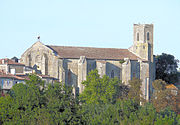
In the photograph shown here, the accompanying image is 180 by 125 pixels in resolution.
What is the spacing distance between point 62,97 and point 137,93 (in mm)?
30014

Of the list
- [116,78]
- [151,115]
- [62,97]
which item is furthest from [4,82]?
[151,115]

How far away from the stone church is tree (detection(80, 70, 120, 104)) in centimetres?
509

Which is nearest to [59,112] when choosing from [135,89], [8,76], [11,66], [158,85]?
[8,76]

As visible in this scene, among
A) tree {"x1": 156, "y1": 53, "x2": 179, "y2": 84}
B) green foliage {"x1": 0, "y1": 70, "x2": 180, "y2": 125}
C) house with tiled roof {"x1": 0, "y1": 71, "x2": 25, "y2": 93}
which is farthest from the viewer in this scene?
tree {"x1": 156, "y1": 53, "x2": 179, "y2": 84}

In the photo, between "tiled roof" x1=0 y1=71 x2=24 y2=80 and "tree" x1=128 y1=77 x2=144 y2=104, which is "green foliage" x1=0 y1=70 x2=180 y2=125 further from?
"tree" x1=128 y1=77 x2=144 y2=104

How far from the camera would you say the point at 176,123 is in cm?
6706

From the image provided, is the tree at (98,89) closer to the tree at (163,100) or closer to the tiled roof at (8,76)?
the tree at (163,100)

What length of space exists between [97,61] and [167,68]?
887 inches

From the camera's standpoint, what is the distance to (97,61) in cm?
10706

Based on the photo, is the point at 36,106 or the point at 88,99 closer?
the point at 36,106

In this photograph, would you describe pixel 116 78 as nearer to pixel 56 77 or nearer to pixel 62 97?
pixel 56 77

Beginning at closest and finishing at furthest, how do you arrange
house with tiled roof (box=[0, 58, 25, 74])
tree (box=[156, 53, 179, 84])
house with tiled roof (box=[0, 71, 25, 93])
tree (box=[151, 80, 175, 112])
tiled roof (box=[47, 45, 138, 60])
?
1. house with tiled roof (box=[0, 71, 25, 93])
2. tree (box=[151, 80, 175, 112])
3. house with tiled roof (box=[0, 58, 25, 74])
4. tiled roof (box=[47, 45, 138, 60])
5. tree (box=[156, 53, 179, 84])

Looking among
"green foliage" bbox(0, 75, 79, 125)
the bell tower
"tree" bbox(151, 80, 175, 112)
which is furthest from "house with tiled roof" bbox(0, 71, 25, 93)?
the bell tower

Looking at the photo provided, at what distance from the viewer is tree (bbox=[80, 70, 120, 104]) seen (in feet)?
311
